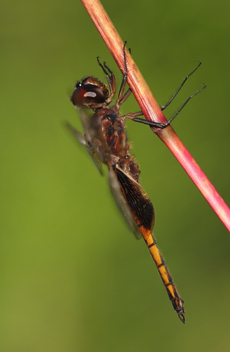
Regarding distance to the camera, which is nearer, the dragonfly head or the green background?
the dragonfly head

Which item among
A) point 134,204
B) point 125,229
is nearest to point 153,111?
point 134,204

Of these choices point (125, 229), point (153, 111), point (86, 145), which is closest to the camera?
point (153, 111)


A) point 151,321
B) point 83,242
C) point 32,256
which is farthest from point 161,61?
point 151,321

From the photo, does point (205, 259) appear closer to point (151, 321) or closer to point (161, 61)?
point (151, 321)

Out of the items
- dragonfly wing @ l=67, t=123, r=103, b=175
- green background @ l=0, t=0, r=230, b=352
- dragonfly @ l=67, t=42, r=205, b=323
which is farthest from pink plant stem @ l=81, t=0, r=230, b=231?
Result: green background @ l=0, t=0, r=230, b=352

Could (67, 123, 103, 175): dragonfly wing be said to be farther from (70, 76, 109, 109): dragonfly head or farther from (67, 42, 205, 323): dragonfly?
(70, 76, 109, 109): dragonfly head

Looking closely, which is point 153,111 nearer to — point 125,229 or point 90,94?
point 90,94
